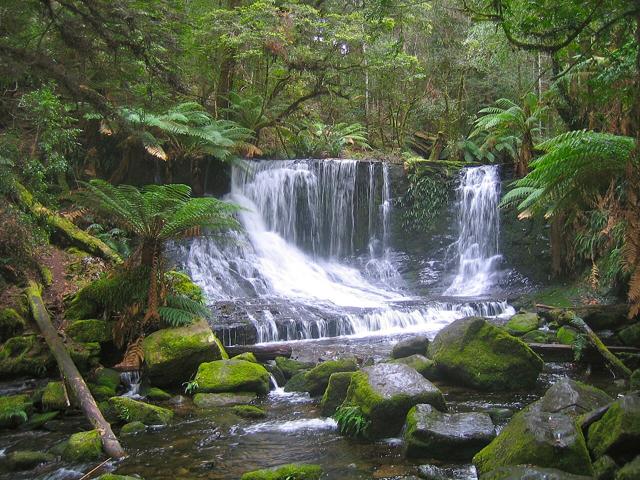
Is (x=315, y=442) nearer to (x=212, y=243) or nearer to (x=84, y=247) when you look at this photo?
(x=84, y=247)

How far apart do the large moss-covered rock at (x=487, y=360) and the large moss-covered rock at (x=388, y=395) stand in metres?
1.09

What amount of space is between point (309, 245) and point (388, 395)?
10.6m

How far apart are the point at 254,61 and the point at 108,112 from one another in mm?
11069

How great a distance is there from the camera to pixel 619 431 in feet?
11.2

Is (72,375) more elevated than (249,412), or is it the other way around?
(72,375)

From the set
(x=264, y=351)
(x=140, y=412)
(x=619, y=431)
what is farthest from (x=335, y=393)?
(x=619, y=431)

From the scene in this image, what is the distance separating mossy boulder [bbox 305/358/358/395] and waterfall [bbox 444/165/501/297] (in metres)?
7.52

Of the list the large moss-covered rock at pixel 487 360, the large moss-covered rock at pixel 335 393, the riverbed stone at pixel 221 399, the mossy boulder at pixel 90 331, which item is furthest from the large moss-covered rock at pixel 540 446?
the mossy boulder at pixel 90 331

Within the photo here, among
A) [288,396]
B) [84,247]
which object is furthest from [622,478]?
[84,247]

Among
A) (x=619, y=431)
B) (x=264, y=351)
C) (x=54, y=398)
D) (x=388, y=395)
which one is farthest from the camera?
(x=264, y=351)

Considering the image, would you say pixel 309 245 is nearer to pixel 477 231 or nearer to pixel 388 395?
pixel 477 231

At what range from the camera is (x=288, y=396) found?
20.5 ft

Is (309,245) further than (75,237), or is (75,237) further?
(309,245)

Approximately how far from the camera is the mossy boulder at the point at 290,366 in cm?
688
